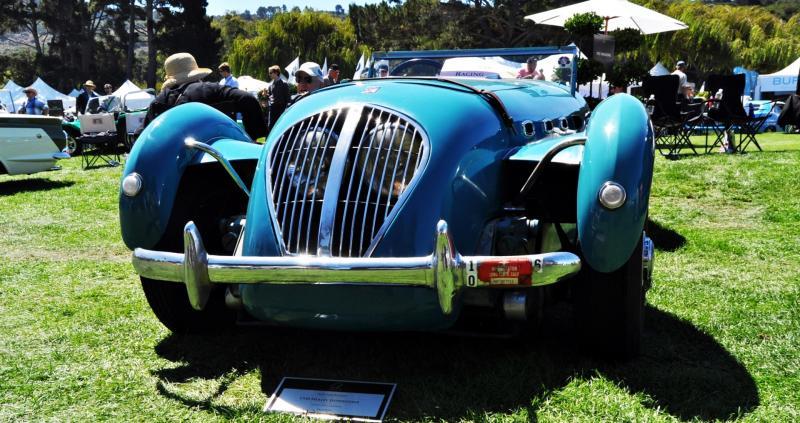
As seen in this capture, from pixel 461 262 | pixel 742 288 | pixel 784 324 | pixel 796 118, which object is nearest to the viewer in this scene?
pixel 461 262

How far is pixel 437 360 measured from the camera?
10.7ft

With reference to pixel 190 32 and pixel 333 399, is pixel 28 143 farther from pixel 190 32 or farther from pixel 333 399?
pixel 190 32

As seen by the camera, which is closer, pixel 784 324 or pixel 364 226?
pixel 364 226

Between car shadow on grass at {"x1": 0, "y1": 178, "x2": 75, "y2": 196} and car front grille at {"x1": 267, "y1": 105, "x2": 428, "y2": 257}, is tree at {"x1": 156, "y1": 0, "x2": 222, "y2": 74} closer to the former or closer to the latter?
car shadow on grass at {"x1": 0, "y1": 178, "x2": 75, "y2": 196}

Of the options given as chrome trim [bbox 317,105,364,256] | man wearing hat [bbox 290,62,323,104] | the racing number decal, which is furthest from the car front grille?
man wearing hat [bbox 290,62,323,104]

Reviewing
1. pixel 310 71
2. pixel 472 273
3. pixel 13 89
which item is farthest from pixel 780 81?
pixel 13 89

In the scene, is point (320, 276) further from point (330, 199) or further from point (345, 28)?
point (345, 28)

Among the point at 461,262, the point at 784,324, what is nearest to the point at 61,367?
the point at 461,262

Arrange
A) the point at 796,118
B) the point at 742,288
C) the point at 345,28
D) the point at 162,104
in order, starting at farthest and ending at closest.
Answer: the point at 345,28 < the point at 796,118 < the point at 162,104 < the point at 742,288

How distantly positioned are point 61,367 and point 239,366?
0.82m

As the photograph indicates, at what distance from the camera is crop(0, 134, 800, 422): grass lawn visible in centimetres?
280

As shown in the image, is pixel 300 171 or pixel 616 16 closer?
pixel 300 171

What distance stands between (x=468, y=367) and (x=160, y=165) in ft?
5.68

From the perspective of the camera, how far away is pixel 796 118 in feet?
40.5
